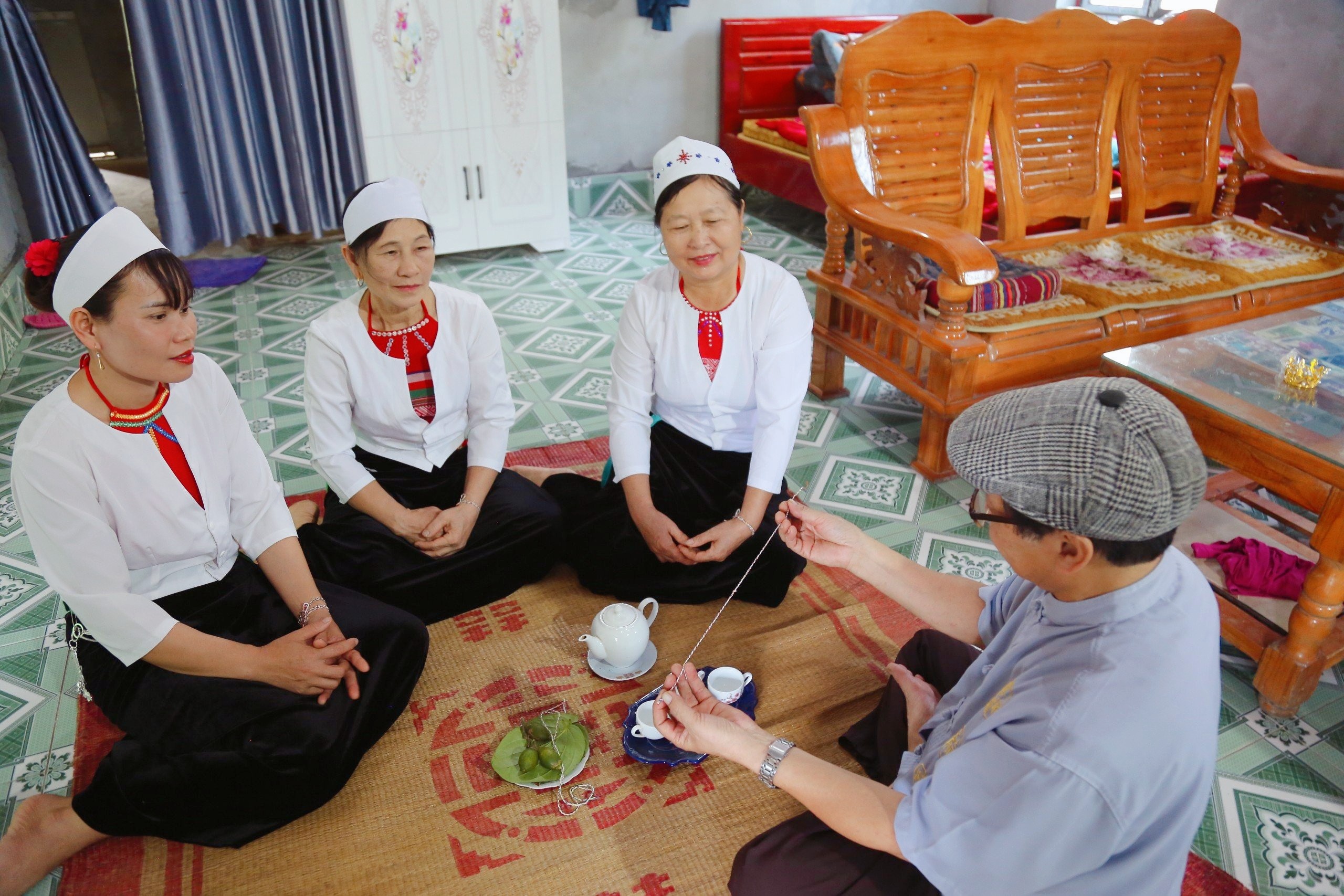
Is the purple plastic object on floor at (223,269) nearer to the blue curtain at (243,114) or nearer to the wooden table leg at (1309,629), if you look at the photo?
the blue curtain at (243,114)

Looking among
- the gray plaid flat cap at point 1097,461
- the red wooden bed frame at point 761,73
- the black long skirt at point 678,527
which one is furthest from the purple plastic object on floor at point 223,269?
the gray plaid flat cap at point 1097,461

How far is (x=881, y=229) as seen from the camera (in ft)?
9.31

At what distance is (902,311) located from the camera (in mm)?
2945

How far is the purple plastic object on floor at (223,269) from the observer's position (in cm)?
454

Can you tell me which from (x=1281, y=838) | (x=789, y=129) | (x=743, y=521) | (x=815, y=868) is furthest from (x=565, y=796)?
(x=789, y=129)

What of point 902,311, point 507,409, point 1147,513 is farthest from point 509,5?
point 1147,513

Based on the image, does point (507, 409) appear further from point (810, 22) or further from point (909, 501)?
point (810, 22)

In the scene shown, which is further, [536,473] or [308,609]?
[536,473]

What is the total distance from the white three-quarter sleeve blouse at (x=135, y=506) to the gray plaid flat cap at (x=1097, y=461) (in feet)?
4.57

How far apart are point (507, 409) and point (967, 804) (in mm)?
1521

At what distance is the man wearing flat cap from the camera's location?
952mm

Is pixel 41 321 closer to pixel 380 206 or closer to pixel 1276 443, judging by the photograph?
pixel 380 206

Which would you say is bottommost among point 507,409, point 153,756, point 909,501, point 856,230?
point 909,501

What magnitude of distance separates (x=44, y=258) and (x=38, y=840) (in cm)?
98
